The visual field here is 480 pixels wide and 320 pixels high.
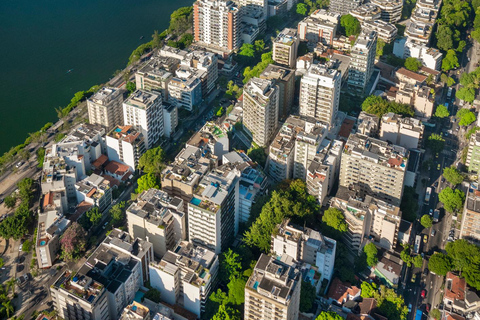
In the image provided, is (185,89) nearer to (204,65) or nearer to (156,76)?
(156,76)

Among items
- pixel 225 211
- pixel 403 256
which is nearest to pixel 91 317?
pixel 225 211

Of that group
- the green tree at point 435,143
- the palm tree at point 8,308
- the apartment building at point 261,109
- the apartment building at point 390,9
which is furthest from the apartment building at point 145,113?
the apartment building at point 390,9

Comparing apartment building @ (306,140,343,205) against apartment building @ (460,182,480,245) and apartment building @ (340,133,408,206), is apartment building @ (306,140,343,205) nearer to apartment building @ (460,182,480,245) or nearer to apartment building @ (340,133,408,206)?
apartment building @ (340,133,408,206)

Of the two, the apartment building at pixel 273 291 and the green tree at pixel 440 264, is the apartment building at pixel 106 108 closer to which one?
the apartment building at pixel 273 291

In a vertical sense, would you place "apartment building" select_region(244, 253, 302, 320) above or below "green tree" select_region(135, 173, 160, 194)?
above

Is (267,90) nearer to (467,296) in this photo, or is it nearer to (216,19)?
(216,19)

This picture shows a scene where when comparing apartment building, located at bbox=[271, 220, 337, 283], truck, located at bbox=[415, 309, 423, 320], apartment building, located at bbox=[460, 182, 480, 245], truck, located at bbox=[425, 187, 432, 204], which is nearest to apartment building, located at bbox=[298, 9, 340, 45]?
truck, located at bbox=[425, 187, 432, 204]
